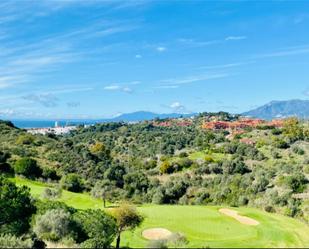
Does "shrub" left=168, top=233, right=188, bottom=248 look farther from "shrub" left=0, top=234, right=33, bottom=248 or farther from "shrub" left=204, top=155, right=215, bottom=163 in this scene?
"shrub" left=204, top=155, right=215, bottom=163

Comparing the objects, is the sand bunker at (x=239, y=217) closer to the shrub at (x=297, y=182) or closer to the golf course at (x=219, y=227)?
the golf course at (x=219, y=227)

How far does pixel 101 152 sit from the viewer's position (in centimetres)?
10269

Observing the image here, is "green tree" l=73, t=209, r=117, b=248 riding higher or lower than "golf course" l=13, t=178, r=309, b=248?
higher

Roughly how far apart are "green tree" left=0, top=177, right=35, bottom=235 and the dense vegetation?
66mm

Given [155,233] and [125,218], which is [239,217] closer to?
[155,233]

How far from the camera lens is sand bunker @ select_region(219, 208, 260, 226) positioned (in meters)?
39.2

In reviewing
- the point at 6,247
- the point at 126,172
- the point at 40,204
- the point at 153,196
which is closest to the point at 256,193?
the point at 153,196

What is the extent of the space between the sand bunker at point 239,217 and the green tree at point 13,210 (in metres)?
19.1

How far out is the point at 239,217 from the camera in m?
42.1

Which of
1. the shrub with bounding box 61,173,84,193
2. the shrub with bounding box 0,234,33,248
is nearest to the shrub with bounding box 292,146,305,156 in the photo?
the shrub with bounding box 61,173,84,193

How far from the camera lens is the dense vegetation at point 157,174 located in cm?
2920

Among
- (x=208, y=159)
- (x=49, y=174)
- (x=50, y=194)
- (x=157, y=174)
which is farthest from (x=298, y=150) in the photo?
(x=50, y=194)

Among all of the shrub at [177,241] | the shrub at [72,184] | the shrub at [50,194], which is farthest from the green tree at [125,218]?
the shrub at [72,184]

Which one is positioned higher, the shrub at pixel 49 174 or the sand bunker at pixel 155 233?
the shrub at pixel 49 174
